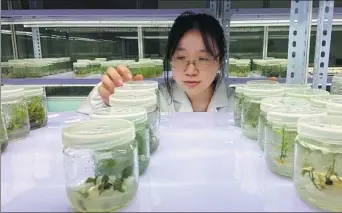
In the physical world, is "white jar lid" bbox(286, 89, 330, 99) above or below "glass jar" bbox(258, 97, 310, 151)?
above

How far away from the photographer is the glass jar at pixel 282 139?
524 millimetres

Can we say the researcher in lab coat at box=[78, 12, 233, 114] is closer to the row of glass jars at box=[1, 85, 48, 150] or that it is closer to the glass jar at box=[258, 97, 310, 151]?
the row of glass jars at box=[1, 85, 48, 150]

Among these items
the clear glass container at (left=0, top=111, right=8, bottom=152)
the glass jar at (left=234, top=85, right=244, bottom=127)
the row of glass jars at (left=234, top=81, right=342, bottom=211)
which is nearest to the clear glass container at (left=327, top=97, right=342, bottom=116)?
the row of glass jars at (left=234, top=81, right=342, bottom=211)

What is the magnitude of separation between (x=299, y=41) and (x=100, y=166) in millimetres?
823

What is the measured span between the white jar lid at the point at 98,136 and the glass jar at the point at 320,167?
0.28 meters

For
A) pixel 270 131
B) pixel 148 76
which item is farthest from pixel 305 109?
pixel 148 76

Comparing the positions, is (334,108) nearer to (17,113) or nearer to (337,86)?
(337,86)

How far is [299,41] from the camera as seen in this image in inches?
37.8

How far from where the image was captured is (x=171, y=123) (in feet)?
2.83

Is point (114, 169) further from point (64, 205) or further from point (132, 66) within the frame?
point (132, 66)

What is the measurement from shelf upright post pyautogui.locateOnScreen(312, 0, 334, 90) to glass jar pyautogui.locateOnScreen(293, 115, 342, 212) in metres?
0.57

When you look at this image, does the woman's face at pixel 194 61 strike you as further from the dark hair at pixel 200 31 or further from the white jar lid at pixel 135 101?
the white jar lid at pixel 135 101

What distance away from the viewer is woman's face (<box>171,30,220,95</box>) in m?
1.17

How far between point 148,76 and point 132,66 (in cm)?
14
